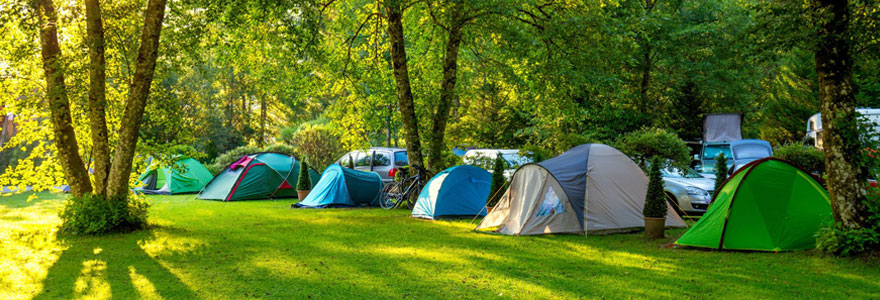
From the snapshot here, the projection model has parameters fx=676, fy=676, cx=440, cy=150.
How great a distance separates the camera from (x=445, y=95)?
49.6 feet

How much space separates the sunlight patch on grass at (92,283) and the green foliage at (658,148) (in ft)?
38.9

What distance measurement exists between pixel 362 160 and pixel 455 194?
6.83m

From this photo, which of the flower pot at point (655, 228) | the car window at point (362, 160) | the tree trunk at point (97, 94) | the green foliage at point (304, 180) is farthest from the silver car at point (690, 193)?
the tree trunk at point (97, 94)

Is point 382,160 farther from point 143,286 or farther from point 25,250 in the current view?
point 143,286

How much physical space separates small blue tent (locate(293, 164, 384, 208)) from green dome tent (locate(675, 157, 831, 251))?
9.24 meters

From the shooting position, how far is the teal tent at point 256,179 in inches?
749

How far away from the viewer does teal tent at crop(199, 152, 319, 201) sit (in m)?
19.0

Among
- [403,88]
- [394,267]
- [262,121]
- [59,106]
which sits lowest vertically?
[394,267]

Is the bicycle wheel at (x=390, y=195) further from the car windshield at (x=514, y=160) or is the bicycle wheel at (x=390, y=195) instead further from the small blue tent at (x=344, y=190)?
the car windshield at (x=514, y=160)

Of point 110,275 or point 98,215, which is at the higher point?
point 98,215

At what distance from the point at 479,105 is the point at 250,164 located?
10.0 metres

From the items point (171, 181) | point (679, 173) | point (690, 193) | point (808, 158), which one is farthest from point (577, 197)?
point (171, 181)

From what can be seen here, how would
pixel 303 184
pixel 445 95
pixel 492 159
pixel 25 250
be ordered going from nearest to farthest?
pixel 25 250 < pixel 445 95 < pixel 492 159 < pixel 303 184

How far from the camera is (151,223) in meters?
12.4
